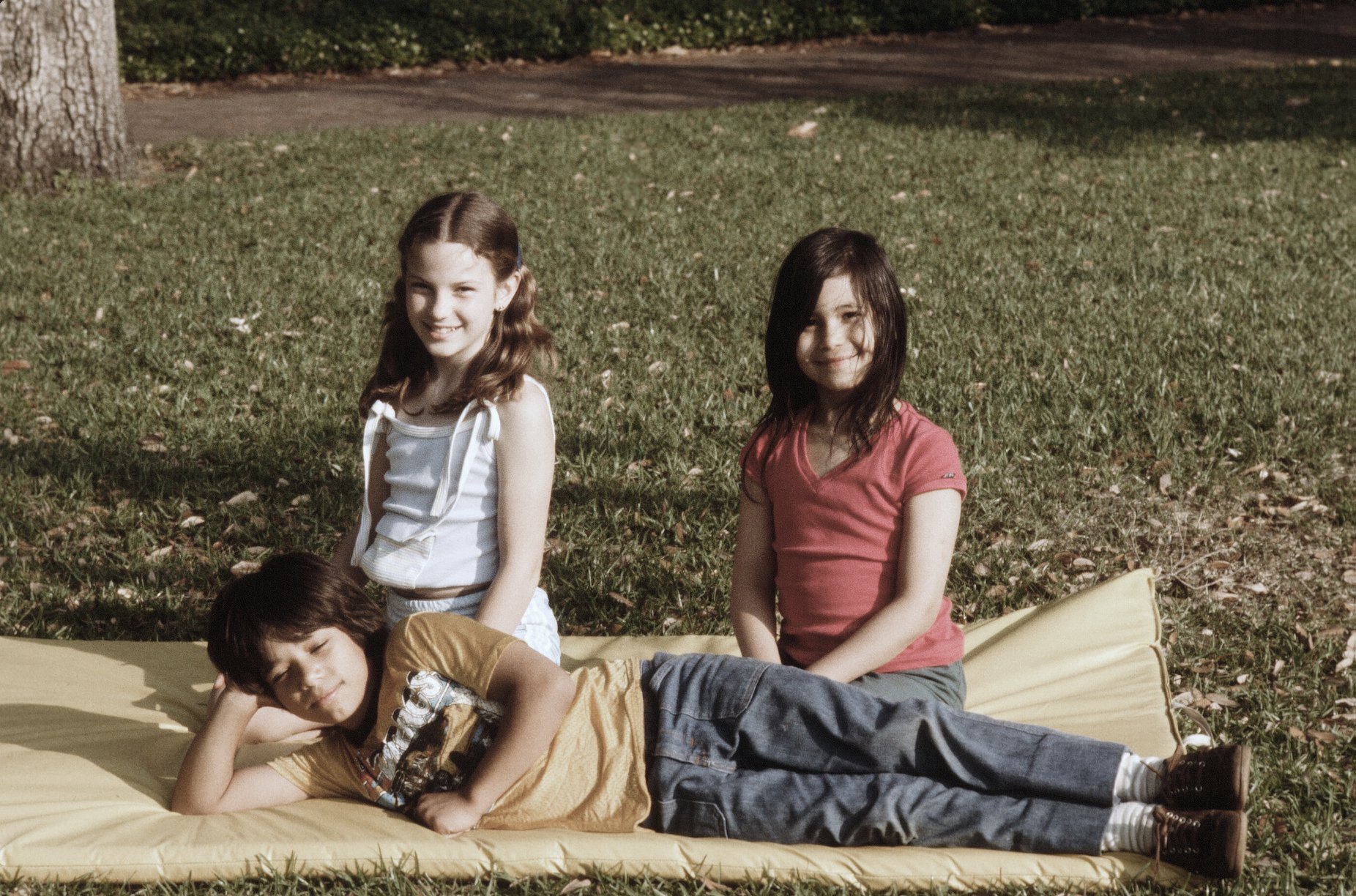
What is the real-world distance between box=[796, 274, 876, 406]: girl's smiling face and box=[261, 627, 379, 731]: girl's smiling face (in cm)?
124

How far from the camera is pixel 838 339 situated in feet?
10.1

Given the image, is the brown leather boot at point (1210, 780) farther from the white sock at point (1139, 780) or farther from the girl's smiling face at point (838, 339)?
the girl's smiling face at point (838, 339)

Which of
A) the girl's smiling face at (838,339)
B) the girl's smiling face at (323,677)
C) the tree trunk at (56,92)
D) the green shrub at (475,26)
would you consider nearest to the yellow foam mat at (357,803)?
the girl's smiling face at (323,677)

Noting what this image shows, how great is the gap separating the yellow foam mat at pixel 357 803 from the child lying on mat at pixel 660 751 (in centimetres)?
6

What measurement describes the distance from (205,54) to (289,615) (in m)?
14.8

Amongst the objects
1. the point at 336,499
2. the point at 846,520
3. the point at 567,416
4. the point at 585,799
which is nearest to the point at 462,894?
the point at 585,799

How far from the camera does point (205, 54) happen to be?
1574 cm

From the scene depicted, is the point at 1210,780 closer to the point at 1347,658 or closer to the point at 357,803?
the point at 1347,658

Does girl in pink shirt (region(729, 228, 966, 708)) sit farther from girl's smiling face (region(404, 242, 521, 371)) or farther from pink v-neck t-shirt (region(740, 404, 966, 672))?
girl's smiling face (region(404, 242, 521, 371))

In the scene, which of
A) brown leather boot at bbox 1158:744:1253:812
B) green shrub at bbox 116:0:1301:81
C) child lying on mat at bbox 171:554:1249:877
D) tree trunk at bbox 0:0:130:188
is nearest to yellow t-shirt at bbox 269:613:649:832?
child lying on mat at bbox 171:554:1249:877

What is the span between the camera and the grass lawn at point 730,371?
14.2 feet

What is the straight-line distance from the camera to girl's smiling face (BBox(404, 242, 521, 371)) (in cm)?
316

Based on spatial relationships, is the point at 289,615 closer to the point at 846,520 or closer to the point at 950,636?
the point at 846,520

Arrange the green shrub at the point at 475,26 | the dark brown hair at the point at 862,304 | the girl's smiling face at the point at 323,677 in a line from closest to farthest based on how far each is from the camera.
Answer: the girl's smiling face at the point at 323,677, the dark brown hair at the point at 862,304, the green shrub at the point at 475,26
